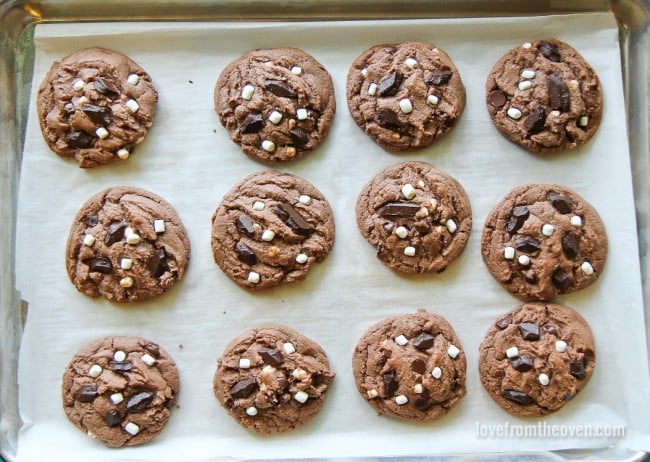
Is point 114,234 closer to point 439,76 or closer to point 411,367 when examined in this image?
point 411,367

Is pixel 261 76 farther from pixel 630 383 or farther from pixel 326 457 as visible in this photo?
pixel 630 383

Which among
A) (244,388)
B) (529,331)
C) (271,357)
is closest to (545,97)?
(529,331)

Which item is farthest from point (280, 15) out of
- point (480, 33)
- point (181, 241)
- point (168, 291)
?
point (168, 291)

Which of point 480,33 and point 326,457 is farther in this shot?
point 480,33

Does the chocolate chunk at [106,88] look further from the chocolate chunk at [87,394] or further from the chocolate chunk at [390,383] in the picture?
the chocolate chunk at [390,383]

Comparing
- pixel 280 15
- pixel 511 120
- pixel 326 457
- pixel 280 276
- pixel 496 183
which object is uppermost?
pixel 280 15

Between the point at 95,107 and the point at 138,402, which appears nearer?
the point at 138,402
